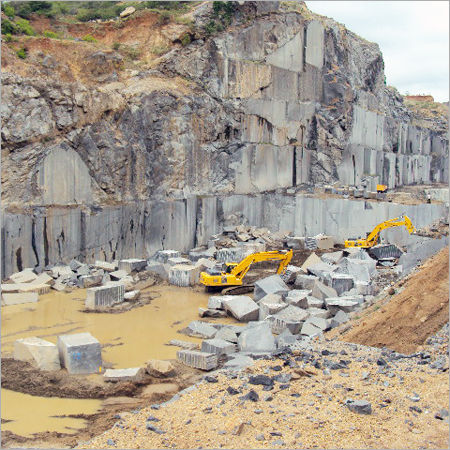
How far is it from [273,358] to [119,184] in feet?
55.1

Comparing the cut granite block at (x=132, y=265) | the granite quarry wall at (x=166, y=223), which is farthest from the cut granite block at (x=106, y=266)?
the granite quarry wall at (x=166, y=223)

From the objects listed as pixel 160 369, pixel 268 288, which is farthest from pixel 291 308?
pixel 160 369

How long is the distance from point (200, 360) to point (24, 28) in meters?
21.9

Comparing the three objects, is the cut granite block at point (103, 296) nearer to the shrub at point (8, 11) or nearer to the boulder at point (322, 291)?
the boulder at point (322, 291)

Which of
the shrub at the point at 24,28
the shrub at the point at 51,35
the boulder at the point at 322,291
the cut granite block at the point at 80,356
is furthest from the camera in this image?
the shrub at the point at 51,35

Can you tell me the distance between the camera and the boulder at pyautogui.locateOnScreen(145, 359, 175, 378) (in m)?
11.4

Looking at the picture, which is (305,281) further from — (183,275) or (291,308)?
(183,275)

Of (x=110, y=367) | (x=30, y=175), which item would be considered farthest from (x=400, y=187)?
(x=110, y=367)

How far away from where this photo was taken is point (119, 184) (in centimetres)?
2566

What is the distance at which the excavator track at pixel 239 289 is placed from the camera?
19.4 m

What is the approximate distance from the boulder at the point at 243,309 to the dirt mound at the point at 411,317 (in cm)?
491

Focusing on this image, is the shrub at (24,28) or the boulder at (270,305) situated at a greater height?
the shrub at (24,28)

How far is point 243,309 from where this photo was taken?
16.2 m

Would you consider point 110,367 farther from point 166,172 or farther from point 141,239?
point 166,172
